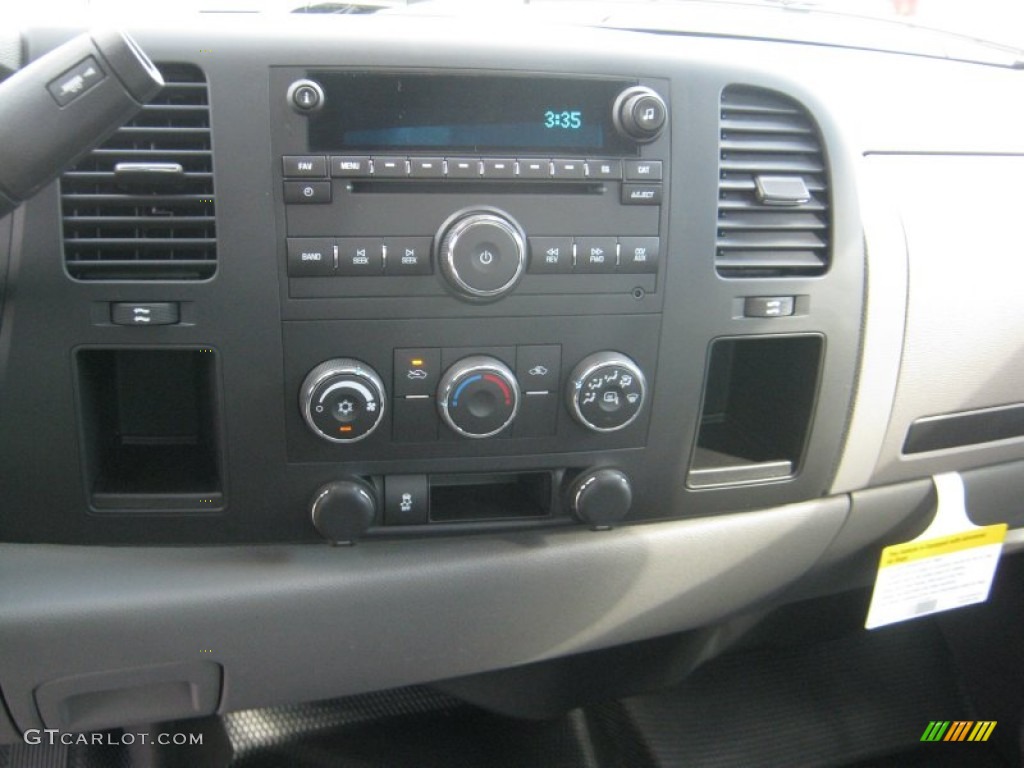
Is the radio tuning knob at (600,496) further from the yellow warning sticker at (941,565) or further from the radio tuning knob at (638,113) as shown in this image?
the yellow warning sticker at (941,565)

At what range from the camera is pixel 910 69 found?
4.54ft

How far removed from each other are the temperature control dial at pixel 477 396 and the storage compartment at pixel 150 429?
0.71 ft

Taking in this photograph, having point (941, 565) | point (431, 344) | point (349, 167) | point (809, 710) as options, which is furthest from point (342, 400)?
point (809, 710)

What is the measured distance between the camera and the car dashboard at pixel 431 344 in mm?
789

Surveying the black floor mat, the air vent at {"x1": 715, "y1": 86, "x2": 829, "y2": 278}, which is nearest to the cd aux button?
the air vent at {"x1": 715, "y1": 86, "x2": 829, "y2": 278}

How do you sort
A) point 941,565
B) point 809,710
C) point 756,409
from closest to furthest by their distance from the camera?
1. point 756,409
2. point 941,565
3. point 809,710

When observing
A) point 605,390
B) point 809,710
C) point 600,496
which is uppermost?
point 605,390

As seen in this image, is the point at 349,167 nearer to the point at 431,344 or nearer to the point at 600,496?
the point at 431,344

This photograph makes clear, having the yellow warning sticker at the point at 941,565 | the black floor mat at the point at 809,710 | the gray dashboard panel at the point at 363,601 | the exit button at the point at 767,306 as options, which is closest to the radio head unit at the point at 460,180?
the exit button at the point at 767,306

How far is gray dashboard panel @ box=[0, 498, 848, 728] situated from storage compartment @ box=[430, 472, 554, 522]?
3 cm

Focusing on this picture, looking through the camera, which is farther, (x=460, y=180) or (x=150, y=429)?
(x=150, y=429)

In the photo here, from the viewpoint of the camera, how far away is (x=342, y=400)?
0.83 meters

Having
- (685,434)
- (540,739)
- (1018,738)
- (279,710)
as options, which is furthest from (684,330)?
(1018,738)

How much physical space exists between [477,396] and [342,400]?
0.13 meters
